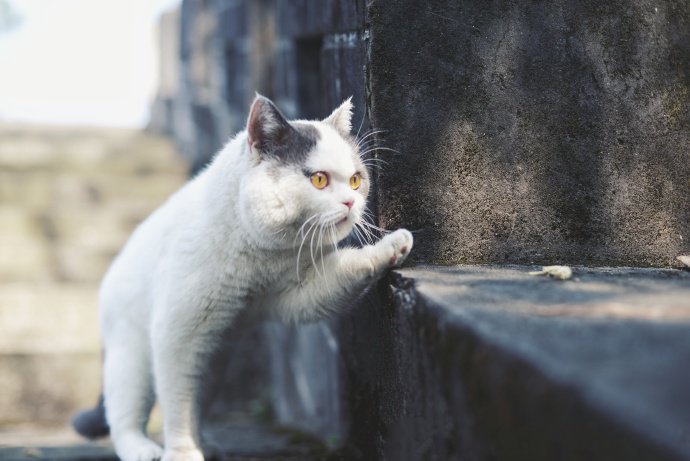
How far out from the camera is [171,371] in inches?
95.6

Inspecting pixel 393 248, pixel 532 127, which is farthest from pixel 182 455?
pixel 532 127

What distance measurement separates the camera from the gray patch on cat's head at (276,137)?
2182 millimetres

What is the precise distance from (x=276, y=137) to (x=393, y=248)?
462 mm

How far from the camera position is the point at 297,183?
2.14m

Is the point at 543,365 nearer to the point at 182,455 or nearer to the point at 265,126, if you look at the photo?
the point at 265,126

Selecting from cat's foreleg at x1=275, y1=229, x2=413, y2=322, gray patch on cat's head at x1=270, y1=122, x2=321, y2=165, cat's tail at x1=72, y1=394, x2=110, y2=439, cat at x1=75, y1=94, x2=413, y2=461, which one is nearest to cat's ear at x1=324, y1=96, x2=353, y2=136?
cat at x1=75, y1=94, x2=413, y2=461

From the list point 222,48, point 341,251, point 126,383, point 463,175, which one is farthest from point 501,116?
point 222,48

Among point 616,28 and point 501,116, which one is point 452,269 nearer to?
point 501,116

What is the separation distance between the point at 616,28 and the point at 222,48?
13.4 ft

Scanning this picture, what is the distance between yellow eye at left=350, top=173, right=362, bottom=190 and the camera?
2.20m

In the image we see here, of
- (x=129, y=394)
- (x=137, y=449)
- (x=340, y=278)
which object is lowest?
(x=137, y=449)

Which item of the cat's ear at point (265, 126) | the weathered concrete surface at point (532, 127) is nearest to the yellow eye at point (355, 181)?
the weathered concrete surface at point (532, 127)

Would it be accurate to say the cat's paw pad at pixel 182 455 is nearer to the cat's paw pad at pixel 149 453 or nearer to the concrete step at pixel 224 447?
the cat's paw pad at pixel 149 453

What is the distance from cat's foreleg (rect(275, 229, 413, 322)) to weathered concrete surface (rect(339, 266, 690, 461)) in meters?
0.08
